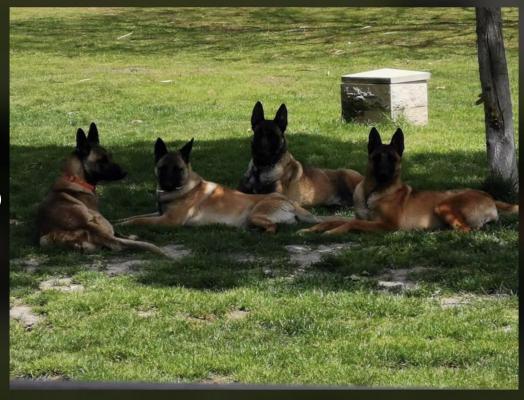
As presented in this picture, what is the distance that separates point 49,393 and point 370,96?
11.6 metres

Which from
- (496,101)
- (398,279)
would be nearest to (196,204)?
(398,279)

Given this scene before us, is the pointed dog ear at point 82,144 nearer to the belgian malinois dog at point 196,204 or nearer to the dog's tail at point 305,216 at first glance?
the belgian malinois dog at point 196,204

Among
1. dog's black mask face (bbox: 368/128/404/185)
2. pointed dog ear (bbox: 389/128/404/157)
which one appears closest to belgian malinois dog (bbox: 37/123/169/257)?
dog's black mask face (bbox: 368/128/404/185)

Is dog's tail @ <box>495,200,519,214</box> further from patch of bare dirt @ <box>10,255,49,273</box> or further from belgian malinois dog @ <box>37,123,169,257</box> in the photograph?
patch of bare dirt @ <box>10,255,49,273</box>

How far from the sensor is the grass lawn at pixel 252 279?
544 centimetres

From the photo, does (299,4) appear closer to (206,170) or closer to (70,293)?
(70,293)

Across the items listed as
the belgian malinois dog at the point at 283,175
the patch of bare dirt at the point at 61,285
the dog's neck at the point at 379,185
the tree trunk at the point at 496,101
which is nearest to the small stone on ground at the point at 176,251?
the patch of bare dirt at the point at 61,285

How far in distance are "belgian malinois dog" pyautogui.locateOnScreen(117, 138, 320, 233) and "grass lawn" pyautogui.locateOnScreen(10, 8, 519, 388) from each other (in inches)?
7.8

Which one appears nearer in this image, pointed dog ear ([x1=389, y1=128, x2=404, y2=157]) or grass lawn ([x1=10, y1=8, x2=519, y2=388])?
grass lawn ([x1=10, y1=8, x2=519, y2=388])

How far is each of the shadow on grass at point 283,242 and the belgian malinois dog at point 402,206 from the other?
183 millimetres

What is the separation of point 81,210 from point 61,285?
1.18 m

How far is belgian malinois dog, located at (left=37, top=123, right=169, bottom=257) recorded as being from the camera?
8227 mm

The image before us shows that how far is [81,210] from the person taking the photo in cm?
830

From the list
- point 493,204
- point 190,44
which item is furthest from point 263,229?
point 190,44
